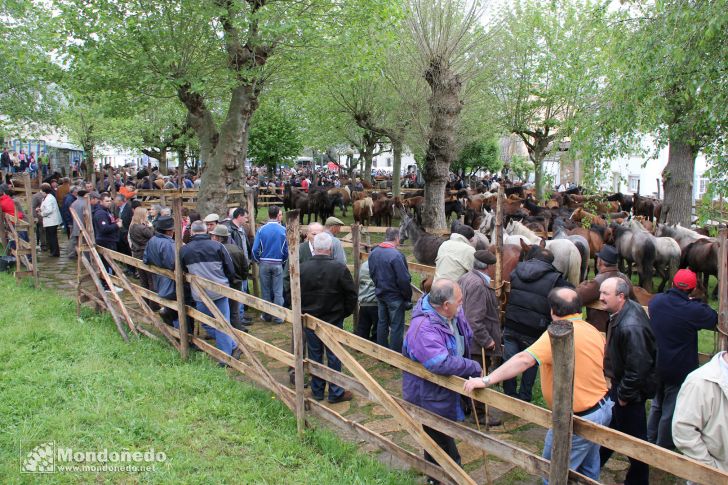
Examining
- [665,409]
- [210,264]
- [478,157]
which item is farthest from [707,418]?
[478,157]

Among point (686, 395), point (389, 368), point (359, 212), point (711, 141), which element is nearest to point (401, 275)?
point (389, 368)

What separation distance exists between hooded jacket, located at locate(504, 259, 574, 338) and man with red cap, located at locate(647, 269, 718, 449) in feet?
3.38

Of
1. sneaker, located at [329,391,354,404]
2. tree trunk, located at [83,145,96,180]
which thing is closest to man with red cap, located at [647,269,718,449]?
sneaker, located at [329,391,354,404]

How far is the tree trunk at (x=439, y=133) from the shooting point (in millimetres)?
15867

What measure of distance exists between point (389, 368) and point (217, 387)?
7.14 feet

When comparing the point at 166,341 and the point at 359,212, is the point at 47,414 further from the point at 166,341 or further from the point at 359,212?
the point at 359,212

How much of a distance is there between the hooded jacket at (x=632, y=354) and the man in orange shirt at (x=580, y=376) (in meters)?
0.37

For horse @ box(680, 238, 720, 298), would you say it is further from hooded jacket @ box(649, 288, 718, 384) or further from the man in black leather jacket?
the man in black leather jacket

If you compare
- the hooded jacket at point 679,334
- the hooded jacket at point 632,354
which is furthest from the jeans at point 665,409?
the hooded jacket at point 632,354

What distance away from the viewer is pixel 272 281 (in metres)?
8.94

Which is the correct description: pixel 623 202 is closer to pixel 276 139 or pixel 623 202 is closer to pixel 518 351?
pixel 276 139

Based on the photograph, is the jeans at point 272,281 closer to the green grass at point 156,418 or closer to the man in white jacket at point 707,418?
the green grass at point 156,418

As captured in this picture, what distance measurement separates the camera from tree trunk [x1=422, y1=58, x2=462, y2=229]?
1587cm

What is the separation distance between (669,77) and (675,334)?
4.17 meters
